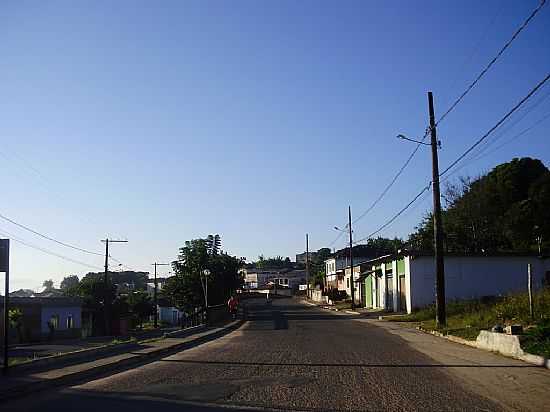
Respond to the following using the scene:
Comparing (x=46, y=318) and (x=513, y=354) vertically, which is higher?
(x=513, y=354)

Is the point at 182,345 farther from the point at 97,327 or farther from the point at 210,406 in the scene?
the point at 97,327

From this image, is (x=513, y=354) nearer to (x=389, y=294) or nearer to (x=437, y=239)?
(x=437, y=239)

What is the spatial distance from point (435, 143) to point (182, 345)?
47.8 feet

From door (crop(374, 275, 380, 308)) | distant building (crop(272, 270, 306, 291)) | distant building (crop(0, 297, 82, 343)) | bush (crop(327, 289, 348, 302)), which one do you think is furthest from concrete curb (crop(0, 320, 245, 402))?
distant building (crop(272, 270, 306, 291))

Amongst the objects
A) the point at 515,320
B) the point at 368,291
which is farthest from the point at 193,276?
the point at 515,320

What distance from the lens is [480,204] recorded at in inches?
2341

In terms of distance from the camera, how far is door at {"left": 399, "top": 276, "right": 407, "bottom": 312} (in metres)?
45.0

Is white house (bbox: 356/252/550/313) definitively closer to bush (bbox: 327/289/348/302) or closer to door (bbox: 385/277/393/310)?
door (bbox: 385/277/393/310)

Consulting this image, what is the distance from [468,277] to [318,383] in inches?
1284

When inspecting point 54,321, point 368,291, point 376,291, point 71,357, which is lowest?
point 54,321

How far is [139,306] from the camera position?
74062mm

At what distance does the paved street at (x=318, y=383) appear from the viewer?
10.3 metres

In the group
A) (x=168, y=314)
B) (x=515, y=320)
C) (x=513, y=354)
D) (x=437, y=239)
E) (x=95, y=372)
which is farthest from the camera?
(x=168, y=314)

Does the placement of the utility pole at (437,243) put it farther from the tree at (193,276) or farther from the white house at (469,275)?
the tree at (193,276)
